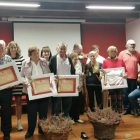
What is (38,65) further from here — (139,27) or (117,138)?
(139,27)

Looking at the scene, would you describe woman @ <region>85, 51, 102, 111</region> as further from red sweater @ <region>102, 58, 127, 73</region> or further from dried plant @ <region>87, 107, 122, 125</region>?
dried plant @ <region>87, 107, 122, 125</region>

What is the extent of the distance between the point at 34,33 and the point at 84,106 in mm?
2446

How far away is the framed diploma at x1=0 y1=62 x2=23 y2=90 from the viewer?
9.11ft

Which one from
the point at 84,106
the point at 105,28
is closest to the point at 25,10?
the point at 105,28

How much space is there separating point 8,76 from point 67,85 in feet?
2.77

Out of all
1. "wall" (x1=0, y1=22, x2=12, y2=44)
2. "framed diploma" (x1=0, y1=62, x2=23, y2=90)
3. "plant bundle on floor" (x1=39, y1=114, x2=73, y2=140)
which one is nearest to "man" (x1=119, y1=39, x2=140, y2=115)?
"plant bundle on floor" (x1=39, y1=114, x2=73, y2=140)

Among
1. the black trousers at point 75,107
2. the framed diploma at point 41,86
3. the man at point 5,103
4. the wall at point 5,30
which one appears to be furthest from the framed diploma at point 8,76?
the wall at point 5,30

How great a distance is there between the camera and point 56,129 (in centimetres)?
272

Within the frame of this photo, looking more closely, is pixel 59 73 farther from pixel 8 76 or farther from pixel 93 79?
pixel 93 79

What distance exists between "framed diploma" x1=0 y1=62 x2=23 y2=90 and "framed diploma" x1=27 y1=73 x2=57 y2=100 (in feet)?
0.59

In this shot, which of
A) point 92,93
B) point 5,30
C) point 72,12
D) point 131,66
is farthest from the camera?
point 72,12

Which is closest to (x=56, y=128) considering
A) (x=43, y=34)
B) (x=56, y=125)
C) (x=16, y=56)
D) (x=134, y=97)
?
(x=56, y=125)

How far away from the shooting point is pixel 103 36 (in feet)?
20.9

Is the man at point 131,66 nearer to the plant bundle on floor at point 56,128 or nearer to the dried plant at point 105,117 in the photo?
the dried plant at point 105,117
